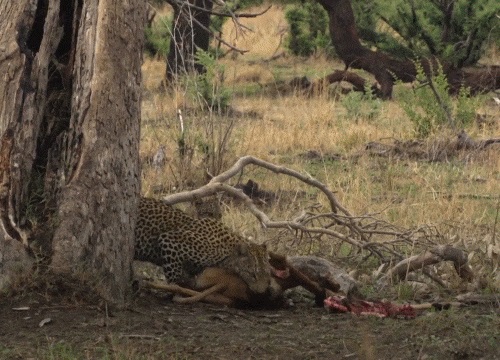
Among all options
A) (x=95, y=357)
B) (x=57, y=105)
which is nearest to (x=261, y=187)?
(x=57, y=105)

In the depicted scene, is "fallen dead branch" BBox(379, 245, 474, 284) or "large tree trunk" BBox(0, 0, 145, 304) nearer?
"large tree trunk" BBox(0, 0, 145, 304)

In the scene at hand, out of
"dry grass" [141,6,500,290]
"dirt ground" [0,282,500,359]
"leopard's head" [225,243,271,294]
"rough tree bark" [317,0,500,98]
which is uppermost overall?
"rough tree bark" [317,0,500,98]

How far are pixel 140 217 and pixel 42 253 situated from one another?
2.69ft

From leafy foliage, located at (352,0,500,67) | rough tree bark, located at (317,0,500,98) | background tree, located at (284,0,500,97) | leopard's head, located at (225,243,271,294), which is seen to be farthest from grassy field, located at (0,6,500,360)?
leafy foliage, located at (352,0,500,67)

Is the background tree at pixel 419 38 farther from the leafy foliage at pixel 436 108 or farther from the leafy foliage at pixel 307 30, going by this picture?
the leafy foliage at pixel 307 30

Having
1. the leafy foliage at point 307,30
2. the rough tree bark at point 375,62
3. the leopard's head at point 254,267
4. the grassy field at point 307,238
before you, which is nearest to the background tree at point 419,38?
the rough tree bark at point 375,62

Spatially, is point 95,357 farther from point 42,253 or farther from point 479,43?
point 479,43

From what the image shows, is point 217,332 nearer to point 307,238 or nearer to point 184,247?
point 184,247

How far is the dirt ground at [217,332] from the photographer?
440 centimetres

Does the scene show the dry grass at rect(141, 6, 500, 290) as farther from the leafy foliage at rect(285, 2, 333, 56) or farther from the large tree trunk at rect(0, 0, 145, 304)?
the leafy foliage at rect(285, 2, 333, 56)

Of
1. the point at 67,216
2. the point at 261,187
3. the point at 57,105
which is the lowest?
the point at 261,187

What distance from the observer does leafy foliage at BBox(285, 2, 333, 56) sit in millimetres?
19891

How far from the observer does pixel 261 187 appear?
360 inches

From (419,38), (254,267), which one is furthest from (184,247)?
(419,38)
